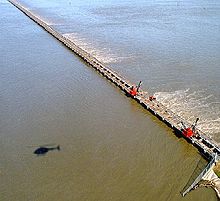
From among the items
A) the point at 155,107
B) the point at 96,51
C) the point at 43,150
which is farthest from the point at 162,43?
the point at 43,150

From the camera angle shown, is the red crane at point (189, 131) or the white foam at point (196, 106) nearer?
the red crane at point (189, 131)

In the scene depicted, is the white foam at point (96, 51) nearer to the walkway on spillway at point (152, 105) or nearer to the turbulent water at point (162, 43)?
the turbulent water at point (162, 43)

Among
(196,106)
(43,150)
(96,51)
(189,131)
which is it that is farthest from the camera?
(96,51)

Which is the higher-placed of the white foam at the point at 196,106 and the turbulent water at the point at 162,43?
the turbulent water at the point at 162,43

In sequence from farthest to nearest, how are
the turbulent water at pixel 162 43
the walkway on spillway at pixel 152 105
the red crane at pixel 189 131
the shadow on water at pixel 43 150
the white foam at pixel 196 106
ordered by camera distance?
the turbulent water at pixel 162 43
the white foam at pixel 196 106
the red crane at pixel 189 131
the walkway on spillway at pixel 152 105
the shadow on water at pixel 43 150

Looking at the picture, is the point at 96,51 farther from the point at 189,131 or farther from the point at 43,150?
the point at 189,131

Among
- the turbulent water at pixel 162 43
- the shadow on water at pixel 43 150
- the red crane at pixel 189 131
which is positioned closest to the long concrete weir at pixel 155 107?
the red crane at pixel 189 131

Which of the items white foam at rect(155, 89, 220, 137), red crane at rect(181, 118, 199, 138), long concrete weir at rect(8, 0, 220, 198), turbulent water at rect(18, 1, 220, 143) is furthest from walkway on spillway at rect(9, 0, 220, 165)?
turbulent water at rect(18, 1, 220, 143)

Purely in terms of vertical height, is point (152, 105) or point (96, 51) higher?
point (96, 51)

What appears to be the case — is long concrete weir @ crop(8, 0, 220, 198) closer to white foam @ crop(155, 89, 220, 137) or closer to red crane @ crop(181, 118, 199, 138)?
red crane @ crop(181, 118, 199, 138)

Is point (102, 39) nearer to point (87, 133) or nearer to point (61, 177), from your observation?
point (87, 133)

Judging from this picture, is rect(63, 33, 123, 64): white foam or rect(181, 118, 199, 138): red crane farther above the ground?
rect(63, 33, 123, 64): white foam

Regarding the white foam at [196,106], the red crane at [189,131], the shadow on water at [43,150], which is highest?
the white foam at [196,106]

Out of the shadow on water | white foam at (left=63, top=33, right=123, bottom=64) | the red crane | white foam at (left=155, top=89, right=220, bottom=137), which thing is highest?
white foam at (left=63, top=33, right=123, bottom=64)
